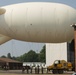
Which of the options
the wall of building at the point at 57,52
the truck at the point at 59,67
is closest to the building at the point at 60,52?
the wall of building at the point at 57,52

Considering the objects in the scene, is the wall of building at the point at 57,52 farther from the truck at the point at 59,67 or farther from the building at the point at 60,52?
the truck at the point at 59,67

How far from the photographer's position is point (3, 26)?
30703 mm

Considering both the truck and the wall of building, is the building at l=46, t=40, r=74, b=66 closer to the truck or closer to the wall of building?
the wall of building

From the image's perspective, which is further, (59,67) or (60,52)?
(60,52)

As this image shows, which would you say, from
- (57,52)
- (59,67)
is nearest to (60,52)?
(57,52)

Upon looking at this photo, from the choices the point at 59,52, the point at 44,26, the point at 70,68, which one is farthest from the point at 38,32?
the point at 59,52

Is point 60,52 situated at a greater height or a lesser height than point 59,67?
greater

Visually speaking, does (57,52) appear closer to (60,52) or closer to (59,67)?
(60,52)

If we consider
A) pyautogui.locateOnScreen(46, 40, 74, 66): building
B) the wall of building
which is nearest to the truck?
pyautogui.locateOnScreen(46, 40, 74, 66): building

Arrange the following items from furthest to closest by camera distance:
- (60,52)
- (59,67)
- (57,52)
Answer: (57,52) < (60,52) < (59,67)

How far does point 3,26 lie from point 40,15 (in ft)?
14.4

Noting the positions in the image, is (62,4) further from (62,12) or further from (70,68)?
(70,68)

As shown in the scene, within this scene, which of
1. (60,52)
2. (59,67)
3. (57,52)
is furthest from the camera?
(57,52)

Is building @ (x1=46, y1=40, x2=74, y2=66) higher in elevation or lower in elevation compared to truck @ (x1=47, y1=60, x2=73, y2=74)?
higher
